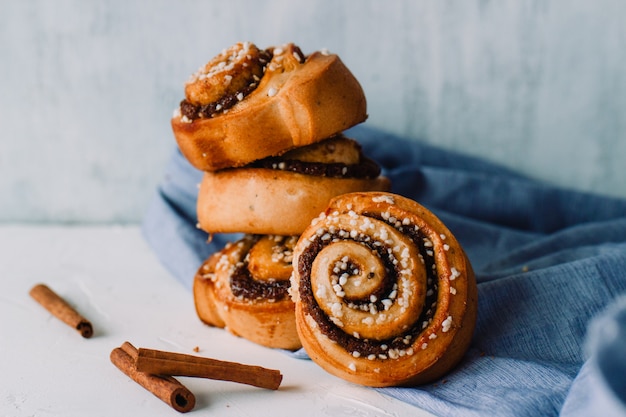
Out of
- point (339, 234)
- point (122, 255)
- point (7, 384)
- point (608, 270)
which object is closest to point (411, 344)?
point (339, 234)

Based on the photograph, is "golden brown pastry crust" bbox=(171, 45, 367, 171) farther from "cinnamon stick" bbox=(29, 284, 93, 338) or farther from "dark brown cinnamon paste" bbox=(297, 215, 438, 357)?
"cinnamon stick" bbox=(29, 284, 93, 338)

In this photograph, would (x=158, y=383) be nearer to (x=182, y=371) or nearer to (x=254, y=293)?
(x=182, y=371)

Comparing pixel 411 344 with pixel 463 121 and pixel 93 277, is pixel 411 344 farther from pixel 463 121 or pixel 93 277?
pixel 463 121

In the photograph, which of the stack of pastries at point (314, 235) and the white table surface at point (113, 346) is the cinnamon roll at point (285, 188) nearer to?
the stack of pastries at point (314, 235)

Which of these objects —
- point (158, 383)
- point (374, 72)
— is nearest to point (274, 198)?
point (158, 383)

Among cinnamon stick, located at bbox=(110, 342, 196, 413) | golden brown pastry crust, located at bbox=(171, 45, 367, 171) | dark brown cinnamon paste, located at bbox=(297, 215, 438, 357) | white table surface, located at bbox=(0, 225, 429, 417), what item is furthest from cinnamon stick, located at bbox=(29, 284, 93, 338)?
dark brown cinnamon paste, located at bbox=(297, 215, 438, 357)

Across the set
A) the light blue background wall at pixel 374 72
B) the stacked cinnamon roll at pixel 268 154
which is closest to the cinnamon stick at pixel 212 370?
the stacked cinnamon roll at pixel 268 154
